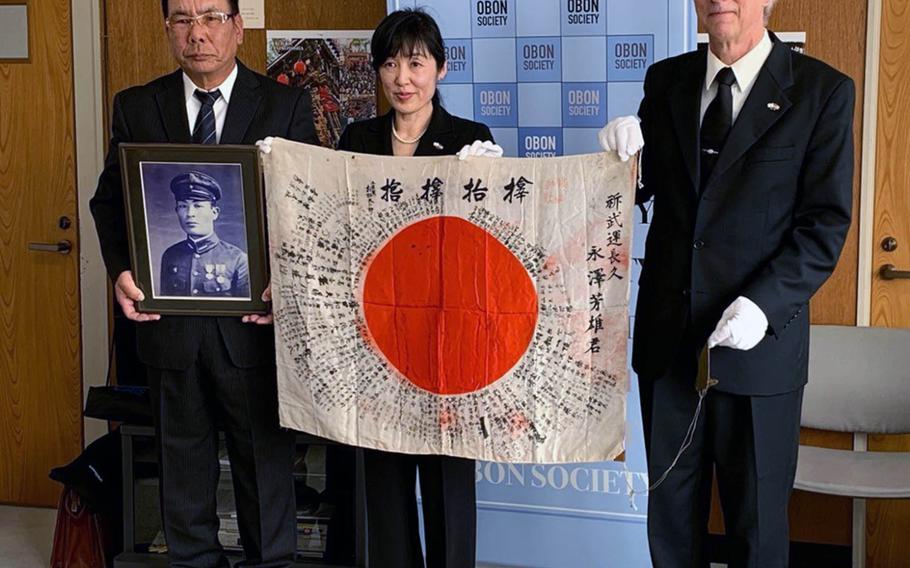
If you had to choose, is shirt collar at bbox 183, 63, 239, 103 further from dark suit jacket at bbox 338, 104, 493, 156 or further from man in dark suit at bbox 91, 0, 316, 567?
dark suit jacket at bbox 338, 104, 493, 156

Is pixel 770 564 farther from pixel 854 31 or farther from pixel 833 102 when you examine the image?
pixel 854 31

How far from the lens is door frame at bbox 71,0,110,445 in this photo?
350cm

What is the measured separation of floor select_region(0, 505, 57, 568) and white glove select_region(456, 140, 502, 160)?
1.95m

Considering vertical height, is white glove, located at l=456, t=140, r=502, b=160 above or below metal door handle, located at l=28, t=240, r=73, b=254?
above

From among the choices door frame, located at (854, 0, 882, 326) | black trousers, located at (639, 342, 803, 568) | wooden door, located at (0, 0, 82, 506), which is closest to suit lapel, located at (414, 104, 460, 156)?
black trousers, located at (639, 342, 803, 568)

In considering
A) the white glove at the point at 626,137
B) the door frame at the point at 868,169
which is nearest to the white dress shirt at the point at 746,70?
the white glove at the point at 626,137

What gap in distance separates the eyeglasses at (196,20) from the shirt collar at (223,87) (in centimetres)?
12

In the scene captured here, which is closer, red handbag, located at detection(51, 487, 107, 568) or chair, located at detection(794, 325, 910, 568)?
chair, located at detection(794, 325, 910, 568)

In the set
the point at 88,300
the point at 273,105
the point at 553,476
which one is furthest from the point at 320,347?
the point at 88,300

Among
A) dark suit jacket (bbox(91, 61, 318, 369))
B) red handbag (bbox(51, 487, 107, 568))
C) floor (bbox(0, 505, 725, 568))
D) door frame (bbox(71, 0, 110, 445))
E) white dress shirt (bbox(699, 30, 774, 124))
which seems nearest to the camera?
white dress shirt (bbox(699, 30, 774, 124))

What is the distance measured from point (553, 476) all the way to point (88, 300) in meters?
1.71

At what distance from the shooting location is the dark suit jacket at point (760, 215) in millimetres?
2004

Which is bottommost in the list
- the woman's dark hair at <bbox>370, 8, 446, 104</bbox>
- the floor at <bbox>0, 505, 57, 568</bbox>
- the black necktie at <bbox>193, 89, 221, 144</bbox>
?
the floor at <bbox>0, 505, 57, 568</bbox>

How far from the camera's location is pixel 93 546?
3115 millimetres
